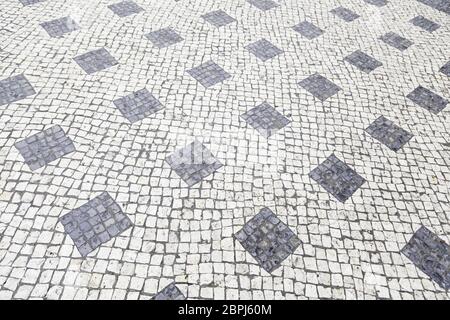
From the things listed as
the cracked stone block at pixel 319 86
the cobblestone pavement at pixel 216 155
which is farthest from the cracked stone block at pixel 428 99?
the cracked stone block at pixel 319 86

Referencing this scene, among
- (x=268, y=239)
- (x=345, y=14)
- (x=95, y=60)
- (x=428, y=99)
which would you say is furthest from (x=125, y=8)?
(x=428, y=99)

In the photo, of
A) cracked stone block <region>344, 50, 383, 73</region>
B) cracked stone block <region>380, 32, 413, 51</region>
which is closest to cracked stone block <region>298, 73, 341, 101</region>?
cracked stone block <region>344, 50, 383, 73</region>

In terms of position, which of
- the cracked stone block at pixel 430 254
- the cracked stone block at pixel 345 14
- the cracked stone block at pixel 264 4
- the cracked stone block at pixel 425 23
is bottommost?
the cracked stone block at pixel 430 254

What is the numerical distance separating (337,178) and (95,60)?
3884 mm

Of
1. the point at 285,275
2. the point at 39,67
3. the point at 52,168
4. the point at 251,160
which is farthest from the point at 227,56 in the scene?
the point at 285,275

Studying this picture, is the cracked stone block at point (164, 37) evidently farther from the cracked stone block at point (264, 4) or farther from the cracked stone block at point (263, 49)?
the cracked stone block at point (264, 4)

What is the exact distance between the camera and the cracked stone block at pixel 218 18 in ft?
21.6

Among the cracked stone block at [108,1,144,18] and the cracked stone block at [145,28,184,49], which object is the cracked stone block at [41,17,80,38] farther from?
the cracked stone block at [145,28,184,49]

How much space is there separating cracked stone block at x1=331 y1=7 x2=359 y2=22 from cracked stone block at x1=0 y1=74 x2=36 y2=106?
5.59m

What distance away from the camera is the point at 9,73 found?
518 cm

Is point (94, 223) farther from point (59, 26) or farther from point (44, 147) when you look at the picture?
point (59, 26)

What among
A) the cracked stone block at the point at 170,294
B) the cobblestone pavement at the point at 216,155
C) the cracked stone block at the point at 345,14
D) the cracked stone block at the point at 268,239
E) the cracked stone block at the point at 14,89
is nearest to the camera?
the cracked stone block at the point at 170,294

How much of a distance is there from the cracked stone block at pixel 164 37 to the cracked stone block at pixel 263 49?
119 cm

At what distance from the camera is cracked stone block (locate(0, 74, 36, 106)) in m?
4.85
